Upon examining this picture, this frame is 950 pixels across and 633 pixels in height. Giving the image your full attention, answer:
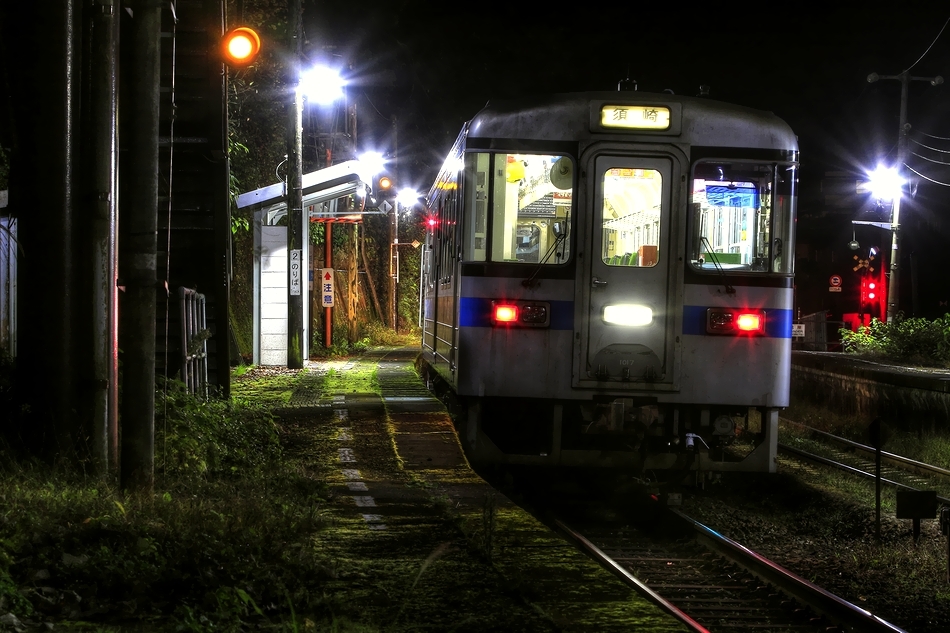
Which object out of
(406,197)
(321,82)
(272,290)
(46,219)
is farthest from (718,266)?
(406,197)

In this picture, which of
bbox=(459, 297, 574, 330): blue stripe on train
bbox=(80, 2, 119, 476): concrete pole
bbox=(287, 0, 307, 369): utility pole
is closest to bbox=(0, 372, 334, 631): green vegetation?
bbox=(80, 2, 119, 476): concrete pole

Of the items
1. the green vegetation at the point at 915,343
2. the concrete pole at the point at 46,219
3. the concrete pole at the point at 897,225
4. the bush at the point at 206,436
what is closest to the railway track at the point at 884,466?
the bush at the point at 206,436

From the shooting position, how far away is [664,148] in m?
8.04

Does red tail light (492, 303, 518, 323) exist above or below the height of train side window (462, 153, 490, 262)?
below

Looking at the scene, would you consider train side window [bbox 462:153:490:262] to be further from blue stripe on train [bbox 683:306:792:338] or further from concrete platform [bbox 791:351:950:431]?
concrete platform [bbox 791:351:950:431]

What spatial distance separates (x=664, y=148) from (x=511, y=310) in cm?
172

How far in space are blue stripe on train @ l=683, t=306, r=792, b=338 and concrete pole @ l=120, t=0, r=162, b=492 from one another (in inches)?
161

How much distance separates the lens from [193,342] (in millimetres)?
10156

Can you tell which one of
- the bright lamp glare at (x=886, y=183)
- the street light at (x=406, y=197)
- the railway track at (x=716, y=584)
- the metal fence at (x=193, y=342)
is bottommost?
the railway track at (x=716, y=584)

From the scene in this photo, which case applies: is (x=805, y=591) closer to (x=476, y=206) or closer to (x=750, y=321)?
(x=750, y=321)

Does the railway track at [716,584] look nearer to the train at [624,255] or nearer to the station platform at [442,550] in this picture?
the station platform at [442,550]

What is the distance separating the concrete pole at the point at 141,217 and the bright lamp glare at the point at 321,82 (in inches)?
495

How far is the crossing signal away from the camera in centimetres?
830

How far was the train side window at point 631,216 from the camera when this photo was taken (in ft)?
26.5
